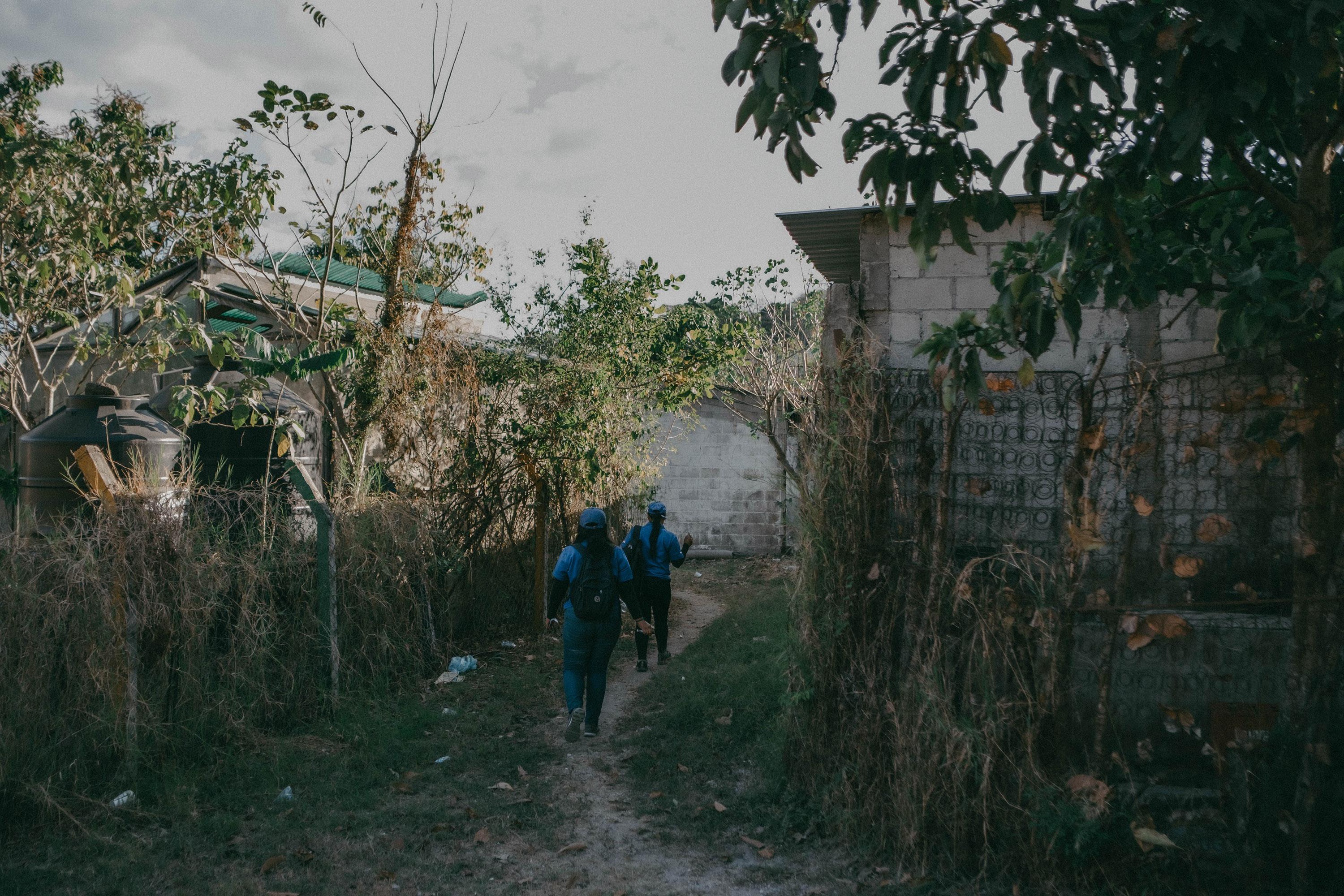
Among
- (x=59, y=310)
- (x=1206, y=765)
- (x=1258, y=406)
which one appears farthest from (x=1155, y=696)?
(x=59, y=310)

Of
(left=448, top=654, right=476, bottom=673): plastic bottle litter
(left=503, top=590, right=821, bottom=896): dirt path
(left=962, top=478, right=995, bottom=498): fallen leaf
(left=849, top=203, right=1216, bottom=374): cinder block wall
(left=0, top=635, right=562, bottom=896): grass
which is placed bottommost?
(left=503, top=590, right=821, bottom=896): dirt path

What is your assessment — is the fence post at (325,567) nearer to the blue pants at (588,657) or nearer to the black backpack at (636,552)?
the blue pants at (588,657)

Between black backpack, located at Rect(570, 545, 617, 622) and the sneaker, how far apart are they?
0.73m

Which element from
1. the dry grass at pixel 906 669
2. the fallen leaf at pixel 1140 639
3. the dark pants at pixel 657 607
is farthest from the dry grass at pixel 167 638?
the fallen leaf at pixel 1140 639

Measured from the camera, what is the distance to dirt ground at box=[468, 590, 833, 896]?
14.5 feet

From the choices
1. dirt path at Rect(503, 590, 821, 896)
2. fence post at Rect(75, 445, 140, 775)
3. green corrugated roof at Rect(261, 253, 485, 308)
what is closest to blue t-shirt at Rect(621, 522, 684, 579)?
dirt path at Rect(503, 590, 821, 896)

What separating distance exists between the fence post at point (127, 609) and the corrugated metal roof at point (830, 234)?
4727mm

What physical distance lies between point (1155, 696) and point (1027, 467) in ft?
4.45

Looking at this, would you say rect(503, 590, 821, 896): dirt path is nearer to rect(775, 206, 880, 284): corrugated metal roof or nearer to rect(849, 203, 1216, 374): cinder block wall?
rect(849, 203, 1216, 374): cinder block wall

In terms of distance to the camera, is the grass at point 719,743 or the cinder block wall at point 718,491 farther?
the cinder block wall at point 718,491

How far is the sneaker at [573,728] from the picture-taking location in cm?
670

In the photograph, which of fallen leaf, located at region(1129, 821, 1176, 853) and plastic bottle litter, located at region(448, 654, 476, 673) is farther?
plastic bottle litter, located at region(448, 654, 476, 673)

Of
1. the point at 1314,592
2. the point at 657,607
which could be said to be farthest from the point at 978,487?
the point at 657,607

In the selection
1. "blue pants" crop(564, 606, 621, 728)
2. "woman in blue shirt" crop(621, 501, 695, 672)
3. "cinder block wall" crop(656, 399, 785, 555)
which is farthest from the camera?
"cinder block wall" crop(656, 399, 785, 555)
